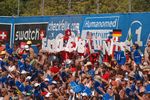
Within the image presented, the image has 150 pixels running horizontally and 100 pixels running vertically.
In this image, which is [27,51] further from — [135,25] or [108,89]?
[108,89]

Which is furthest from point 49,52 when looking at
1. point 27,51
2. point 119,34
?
point 119,34

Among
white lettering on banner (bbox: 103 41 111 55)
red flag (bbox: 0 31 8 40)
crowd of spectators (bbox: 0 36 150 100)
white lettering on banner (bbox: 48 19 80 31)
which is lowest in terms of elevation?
crowd of spectators (bbox: 0 36 150 100)

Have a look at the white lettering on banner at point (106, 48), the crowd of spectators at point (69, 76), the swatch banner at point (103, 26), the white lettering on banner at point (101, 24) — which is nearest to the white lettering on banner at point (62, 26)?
the swatch banner at point (103, 26)

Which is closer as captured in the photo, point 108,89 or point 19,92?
point 108,89

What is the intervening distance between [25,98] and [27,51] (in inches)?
131

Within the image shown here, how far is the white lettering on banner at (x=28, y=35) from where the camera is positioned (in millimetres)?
26513

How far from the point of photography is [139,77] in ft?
60.1

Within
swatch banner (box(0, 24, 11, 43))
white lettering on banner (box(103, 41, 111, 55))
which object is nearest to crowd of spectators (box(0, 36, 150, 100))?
white lettering on banner (box(103, 41, 111, 55))

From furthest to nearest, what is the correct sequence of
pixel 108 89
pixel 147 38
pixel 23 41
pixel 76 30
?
1. pixel 23 41
2. pixel 76 30
3. pixel 147 38
4. pixel 108 89

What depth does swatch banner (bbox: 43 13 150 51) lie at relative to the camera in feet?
68.4

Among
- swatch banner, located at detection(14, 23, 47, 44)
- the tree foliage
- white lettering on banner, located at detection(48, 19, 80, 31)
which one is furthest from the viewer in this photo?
swatch banner, located at detection(14, 23, 47, 44)

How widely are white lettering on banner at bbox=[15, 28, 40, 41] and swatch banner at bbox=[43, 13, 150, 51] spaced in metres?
0.77

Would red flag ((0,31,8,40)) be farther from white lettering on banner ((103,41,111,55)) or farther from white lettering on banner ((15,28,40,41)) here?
white lettering on banner ((103,41,111,55))

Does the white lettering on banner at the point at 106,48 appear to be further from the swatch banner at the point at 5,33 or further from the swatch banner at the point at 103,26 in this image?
the swatch banner at the point at 5,33
